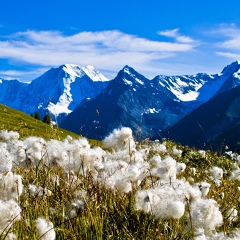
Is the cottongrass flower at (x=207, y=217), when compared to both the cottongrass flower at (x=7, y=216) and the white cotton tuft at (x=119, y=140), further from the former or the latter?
the white cotton tuft at (x=119, y=140)

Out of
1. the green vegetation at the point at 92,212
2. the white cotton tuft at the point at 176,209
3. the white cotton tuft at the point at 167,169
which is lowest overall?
the green vegetation at the point at 92,212

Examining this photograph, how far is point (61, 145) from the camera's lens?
506cm

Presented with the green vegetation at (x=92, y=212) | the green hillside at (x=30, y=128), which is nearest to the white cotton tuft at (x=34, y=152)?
the green vegetation at (x=92, y=212)

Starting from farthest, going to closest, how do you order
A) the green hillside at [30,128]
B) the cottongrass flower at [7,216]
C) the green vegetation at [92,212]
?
the green hillside at [30,128]
the green vegetation at [92,212]
the cottongrass flower at [7,216]

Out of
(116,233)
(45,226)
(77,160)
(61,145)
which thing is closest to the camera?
(45,226)

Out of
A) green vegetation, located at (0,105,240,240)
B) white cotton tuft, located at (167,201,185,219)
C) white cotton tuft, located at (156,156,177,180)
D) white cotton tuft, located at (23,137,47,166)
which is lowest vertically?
green vegetation, located at (0,105,240,240)

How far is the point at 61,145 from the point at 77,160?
0.54 meters

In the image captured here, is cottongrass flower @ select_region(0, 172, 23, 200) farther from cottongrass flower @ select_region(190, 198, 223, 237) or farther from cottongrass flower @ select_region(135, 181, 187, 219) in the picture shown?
cottongrass flower @ select_region(190, 198, 223, 237)

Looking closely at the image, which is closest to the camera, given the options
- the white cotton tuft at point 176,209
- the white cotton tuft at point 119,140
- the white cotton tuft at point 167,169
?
→ the white cotton tuft at point 176,209

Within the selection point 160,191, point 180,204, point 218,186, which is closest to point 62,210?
point 160,191

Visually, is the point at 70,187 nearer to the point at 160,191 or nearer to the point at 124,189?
the point at 124,189

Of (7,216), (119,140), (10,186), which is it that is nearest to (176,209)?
(7,216)

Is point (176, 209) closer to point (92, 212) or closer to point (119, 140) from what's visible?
point (92, 212)

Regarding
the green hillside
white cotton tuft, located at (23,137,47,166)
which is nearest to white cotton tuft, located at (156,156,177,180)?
white cotton tuft, located at (23,137,47,166)
